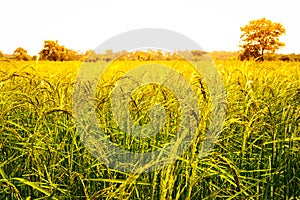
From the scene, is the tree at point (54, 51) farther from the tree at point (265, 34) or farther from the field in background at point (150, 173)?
the field in background at point (150, 173)

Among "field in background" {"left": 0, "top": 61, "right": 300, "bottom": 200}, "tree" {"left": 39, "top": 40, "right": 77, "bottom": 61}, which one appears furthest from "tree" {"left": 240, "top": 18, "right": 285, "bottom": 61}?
"field in background" {"left": 0, "top": 61, "right": 300, "bottom": 200}

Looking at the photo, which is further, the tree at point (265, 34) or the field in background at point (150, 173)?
the tree at point (265, 34)

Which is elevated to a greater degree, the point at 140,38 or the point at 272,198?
the point at 140,38

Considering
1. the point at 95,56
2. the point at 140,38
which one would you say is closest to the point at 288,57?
the point at 95,56

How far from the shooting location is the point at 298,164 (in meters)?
1.99

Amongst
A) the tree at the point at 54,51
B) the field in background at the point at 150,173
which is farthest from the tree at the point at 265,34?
the field in background at the point at 150,173

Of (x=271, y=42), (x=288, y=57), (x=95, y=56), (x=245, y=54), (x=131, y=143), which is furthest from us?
(x=271, y=42)

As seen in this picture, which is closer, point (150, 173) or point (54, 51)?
point (150, 173)

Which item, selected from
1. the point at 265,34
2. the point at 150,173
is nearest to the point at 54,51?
the point at 265,34

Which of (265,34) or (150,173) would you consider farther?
(265,34)

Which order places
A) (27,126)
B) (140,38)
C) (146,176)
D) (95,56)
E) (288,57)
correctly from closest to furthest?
(146,176) → (27,126) → (140,38) → (95,56) → (288,57)

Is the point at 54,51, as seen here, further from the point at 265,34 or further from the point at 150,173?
the point at 150,173

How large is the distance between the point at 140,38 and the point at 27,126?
2110 millimetres

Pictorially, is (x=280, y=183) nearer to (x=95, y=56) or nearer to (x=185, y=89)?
(x=185, y=89)
